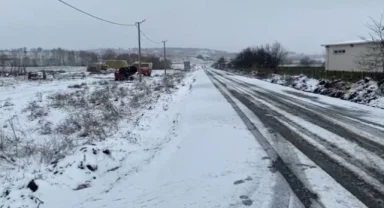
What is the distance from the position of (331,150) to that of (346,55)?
45.9m

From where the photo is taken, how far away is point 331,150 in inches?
355

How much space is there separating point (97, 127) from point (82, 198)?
6.49 meters

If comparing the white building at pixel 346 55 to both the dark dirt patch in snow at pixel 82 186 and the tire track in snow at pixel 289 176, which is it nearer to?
the tire track in snow at pixel 289 176

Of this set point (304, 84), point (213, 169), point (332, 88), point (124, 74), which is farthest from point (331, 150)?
point (124, 74)

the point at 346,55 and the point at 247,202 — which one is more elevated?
the point at 346,55

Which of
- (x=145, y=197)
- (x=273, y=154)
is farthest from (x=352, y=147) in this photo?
(x=145, y=197)

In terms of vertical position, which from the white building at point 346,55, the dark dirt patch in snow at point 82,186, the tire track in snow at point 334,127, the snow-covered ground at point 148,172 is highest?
the white building at point 346,55

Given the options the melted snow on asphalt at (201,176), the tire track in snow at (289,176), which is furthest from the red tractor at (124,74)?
the tire track in snow at (289,176)

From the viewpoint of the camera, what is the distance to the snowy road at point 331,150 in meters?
5.99

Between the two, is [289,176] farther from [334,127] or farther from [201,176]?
[334,127]

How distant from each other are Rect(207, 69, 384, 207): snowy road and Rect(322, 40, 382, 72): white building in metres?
32.9

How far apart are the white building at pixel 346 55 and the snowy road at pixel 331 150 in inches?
1297

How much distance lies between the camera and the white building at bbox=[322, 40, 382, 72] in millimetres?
46562

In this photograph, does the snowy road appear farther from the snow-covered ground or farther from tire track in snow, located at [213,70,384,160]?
the snow-covered ground
